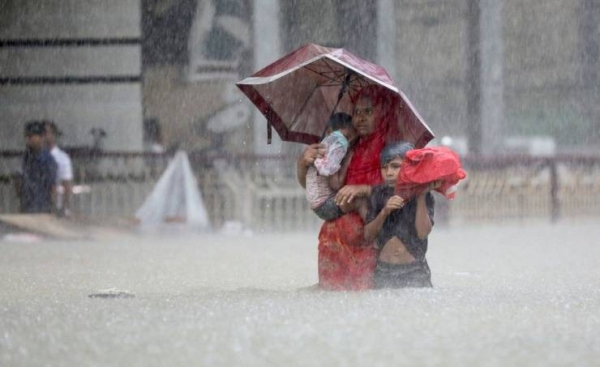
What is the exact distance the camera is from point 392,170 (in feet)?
19.8

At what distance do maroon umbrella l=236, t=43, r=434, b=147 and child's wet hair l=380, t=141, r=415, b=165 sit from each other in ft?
0.67

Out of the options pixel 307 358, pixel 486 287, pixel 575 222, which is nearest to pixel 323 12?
pixel 575 222

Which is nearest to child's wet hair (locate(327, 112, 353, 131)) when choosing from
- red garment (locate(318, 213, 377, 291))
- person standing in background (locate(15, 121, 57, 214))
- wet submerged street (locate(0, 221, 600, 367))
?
red garment (locate(318, 213, 377, 291))

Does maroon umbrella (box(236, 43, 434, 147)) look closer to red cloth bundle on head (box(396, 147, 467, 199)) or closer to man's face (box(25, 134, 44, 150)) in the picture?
red cloth bundle on head (box(396, 147, 467, 199))

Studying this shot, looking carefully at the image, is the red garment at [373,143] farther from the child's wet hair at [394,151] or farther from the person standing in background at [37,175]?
the person standing in background at [37,175]

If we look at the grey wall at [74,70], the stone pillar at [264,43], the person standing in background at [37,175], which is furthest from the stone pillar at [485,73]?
the person standing in background at [37,175]

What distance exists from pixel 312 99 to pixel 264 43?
7.81 metres

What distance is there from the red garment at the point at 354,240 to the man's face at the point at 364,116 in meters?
0.04

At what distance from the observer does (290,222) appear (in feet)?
47.9

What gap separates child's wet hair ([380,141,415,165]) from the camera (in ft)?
19.8

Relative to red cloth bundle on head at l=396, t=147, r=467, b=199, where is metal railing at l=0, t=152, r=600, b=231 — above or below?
below

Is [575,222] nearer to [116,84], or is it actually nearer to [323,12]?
[323,12]

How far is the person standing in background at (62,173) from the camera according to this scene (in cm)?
1320

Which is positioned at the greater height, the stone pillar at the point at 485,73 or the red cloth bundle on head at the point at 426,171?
the stone pillar at the point at 485,73
